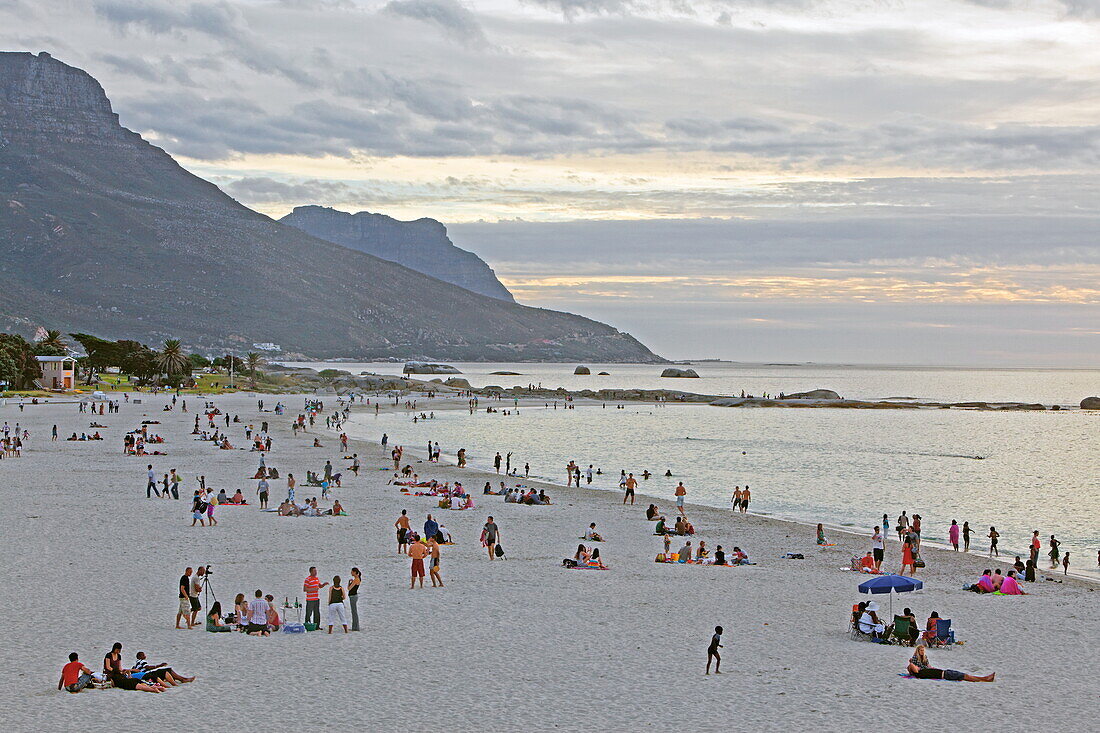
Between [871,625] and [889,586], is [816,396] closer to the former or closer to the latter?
[889,586]

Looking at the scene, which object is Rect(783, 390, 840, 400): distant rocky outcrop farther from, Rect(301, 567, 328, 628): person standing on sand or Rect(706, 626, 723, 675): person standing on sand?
Answer: Rect(706, 626, 723, 675): person standing on sand

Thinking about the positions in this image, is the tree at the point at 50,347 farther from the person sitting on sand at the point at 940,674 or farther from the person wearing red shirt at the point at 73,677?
the person sitting on sand at the point at 940,674

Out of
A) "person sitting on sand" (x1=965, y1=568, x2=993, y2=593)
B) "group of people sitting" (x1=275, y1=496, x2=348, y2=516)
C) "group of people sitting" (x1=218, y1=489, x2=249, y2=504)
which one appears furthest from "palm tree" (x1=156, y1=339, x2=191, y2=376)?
"person sitting on sand" (x1=965, y1=568, x2=993, y2=593)

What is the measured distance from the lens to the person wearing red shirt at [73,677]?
12.6 meters

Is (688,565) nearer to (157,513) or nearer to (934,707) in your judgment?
(934,707)

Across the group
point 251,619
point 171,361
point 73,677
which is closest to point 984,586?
point 251,619

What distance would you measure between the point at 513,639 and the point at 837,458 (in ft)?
157

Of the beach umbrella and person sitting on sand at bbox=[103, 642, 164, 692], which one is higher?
the beach umbrella

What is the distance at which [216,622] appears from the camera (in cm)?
1586

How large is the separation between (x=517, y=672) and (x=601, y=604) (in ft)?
15.5

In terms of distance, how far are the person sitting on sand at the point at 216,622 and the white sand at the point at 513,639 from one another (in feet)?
0.68

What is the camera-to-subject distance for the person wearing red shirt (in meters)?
12.6

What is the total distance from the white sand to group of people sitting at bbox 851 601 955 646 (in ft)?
1.32

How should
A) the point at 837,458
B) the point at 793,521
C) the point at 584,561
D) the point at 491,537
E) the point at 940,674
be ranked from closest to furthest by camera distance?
the point at 940,674 < the point at 584,561 < the point at 491,537 < the point at 793,521 < the point at 837,458
